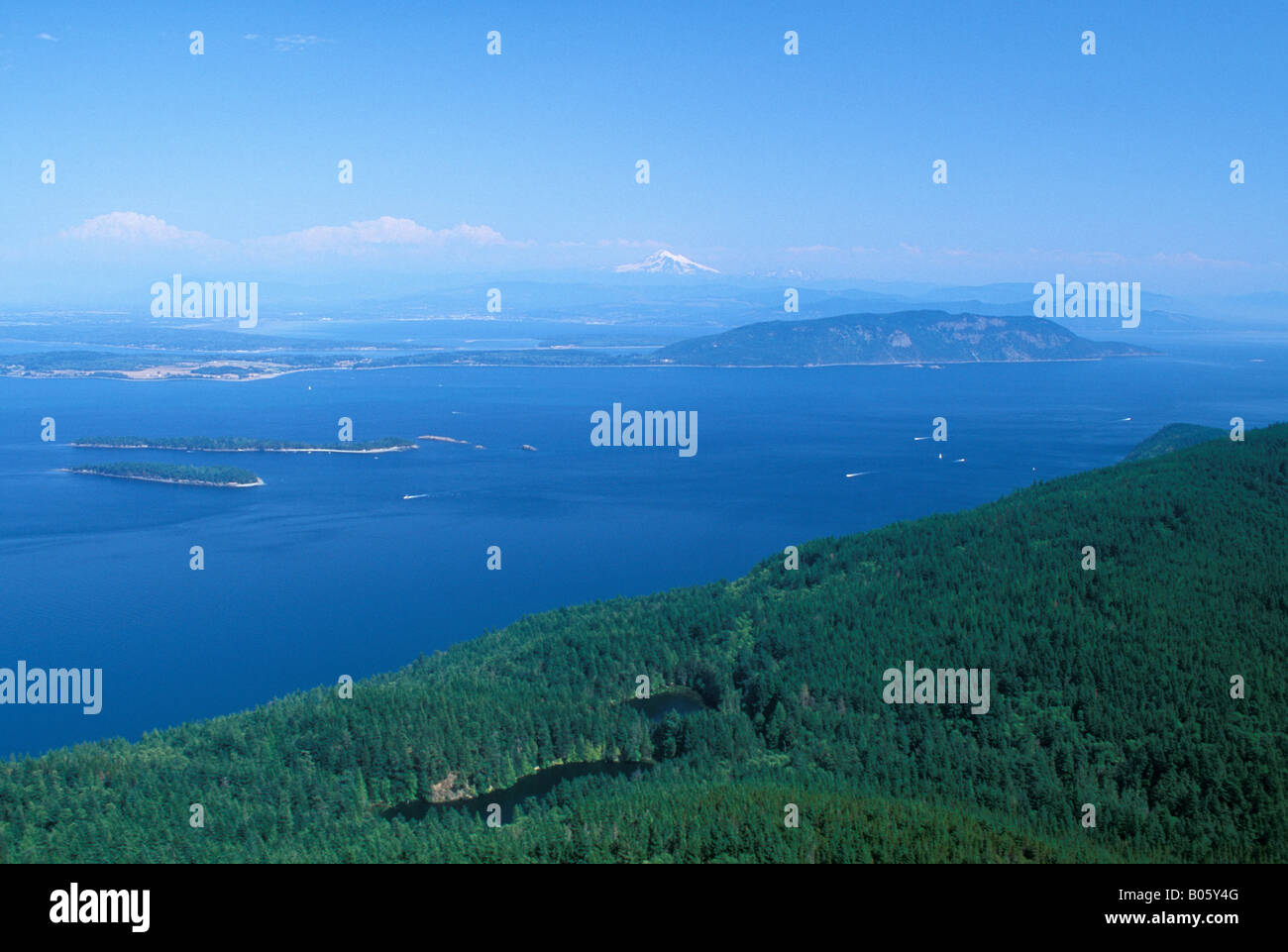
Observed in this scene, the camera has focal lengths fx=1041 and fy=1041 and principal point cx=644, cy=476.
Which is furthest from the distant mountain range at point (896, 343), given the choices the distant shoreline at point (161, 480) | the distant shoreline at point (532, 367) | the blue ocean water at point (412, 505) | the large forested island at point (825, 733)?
the large forested island at point (825, 733)

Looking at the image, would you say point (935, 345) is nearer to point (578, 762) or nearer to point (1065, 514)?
point (1065, 514)

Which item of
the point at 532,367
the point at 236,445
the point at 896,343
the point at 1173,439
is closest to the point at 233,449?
the point at 236,445

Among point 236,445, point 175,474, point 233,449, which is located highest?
point 236,445

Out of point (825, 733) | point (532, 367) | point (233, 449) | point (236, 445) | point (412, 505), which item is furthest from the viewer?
point (532, 367)

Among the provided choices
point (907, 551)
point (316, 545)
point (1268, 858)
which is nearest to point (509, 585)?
point (316, 545)

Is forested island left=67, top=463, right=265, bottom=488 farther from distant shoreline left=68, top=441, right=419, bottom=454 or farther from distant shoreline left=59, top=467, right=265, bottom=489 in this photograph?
distant shoreline left=68, top=441, right=419, bottom=454

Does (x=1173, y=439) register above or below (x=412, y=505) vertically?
above

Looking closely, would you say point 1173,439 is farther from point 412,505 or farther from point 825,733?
point 825,733

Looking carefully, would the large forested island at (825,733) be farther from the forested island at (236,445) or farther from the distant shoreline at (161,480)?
the forested island at (236,445)
